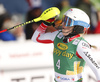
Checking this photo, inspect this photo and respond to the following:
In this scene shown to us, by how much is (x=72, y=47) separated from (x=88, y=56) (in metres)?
0.24

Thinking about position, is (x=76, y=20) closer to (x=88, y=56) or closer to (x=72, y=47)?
(x=72, y=47)

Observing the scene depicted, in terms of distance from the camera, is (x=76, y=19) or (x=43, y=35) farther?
(x=43, y=35)

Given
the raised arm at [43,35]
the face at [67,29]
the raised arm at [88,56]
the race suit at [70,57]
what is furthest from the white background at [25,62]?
the raised arm at [88,56]

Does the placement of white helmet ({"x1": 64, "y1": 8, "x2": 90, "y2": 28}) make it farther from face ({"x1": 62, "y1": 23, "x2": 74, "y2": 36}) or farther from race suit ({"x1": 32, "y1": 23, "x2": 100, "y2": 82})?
race suit ({"x1": 32, "y1": 23, "x2": 100, "y2": 82})

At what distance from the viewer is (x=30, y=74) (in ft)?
15.7

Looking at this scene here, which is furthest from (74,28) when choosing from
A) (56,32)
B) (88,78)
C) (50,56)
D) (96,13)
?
(96,13)

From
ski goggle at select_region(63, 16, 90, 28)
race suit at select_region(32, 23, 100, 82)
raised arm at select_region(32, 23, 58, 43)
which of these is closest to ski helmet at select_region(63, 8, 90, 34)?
ski goggle at select_region(63, 16, 90, 28)

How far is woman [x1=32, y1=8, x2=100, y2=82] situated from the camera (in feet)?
10.6

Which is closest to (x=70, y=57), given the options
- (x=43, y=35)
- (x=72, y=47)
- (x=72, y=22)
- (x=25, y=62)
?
(x=72, y=47)

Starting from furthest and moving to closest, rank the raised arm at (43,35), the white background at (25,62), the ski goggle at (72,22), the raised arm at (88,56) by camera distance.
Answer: the white background at (25,62), the raised arm at (43,35), the ski goggle at (72,22), the raised arm at (88,56)

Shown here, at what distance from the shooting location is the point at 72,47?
10.8 ft

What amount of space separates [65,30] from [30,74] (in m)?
1.67

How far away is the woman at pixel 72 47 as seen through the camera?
3.24m

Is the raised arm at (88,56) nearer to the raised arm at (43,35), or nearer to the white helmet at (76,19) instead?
the white helmet at (76,19)
